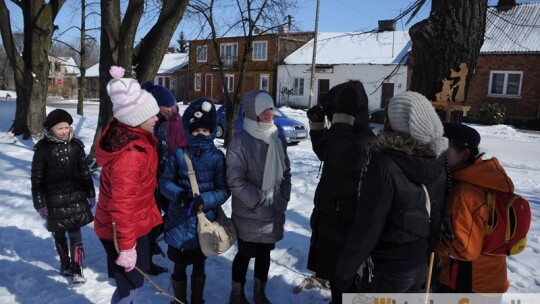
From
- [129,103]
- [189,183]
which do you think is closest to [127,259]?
[189,183]

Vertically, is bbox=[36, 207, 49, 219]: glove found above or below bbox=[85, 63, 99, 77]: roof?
below

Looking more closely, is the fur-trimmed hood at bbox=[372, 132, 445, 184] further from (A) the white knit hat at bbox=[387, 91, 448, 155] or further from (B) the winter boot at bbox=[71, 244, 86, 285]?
(B) the winter boot at bbox=[71, 244, 86, 285]

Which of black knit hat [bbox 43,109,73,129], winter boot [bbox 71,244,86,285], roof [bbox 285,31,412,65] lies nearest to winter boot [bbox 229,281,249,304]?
winter boot [bbox 71,244,86,285]

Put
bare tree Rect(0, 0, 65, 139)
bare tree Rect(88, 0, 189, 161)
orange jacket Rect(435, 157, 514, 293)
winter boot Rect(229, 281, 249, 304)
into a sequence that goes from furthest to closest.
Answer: bare tree Rect(0, 0, 65, 139) → bare tree Rect(88, 0, 189, 161) → winter boot Rect(229, 281, 249, 304) → orange jacket Rect(435, 157, 514, 293)

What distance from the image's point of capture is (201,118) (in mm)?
2852

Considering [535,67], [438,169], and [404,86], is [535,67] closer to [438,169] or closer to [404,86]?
[404,86]

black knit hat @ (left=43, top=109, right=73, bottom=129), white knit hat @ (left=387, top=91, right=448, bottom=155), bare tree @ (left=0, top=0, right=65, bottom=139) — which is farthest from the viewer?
bare tree @ (left=0, top=0, right=65, bottom=139)

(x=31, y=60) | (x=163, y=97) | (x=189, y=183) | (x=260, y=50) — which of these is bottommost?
(x=189, y=183)

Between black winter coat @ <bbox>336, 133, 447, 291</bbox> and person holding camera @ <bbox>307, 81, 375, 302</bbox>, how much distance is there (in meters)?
0.44

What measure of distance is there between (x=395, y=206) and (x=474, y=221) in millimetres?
521

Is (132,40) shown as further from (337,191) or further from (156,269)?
(337,191)

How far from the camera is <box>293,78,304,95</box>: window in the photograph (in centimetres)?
3062

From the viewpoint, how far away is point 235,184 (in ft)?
9.53

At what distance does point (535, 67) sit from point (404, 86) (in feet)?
23.1
